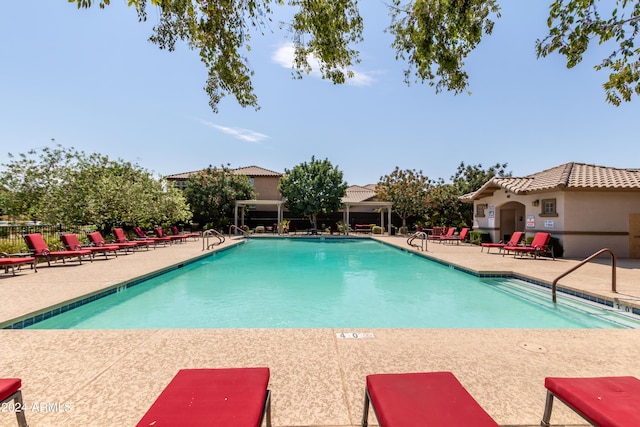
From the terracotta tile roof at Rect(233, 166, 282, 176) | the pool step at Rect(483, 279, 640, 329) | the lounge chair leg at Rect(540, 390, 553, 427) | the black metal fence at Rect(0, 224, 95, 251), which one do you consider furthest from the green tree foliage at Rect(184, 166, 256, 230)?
the lounge chair leg at Rect(540, 390, 553, 427)

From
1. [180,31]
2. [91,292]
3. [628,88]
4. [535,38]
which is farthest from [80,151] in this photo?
[628,88]

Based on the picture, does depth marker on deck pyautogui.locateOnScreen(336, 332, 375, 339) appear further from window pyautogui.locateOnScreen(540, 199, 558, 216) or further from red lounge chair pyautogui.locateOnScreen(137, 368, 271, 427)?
window pyautogui.locateOnScreen(540, 199, 558, 216)

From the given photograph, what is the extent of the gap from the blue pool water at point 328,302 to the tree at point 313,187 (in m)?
13.6

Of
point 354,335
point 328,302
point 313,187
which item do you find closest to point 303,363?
point 354,335

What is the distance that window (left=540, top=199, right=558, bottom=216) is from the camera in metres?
13.5

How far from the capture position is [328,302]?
8.07m

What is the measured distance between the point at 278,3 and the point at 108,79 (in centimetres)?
873

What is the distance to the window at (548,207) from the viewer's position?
44.4 feet

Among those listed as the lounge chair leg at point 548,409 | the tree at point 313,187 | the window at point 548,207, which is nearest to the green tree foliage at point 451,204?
the tree at point 313,187

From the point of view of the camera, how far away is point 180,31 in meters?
4.59

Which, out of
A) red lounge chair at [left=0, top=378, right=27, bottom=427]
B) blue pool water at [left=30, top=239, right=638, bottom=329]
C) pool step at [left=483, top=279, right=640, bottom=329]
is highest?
red lounge chair at [left=0, top=378, right=27, bottom=427]

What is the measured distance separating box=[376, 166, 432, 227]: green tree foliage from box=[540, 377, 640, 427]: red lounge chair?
25.0m

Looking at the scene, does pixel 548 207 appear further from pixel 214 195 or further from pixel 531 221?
pixel 214 195

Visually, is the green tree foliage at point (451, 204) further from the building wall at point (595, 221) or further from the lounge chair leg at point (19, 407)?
the lounge chair leg at point (19, 407)
